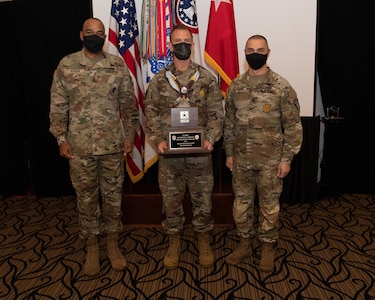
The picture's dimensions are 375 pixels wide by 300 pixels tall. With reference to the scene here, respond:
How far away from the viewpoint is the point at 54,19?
3.73m

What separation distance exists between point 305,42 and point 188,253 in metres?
2.35

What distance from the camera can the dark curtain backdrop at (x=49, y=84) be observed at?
143 inches

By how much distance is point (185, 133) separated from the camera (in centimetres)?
228

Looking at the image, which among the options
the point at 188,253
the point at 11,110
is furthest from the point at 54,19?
the point at 188,253

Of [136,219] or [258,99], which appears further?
[136,219]

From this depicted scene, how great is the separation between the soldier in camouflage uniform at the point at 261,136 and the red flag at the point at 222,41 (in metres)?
0.73

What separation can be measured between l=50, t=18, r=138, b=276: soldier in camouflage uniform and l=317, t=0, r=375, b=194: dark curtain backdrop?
2.29m

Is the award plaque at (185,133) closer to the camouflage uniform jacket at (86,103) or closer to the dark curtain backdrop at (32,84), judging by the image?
the camouflage uniform jacket at (86,103)

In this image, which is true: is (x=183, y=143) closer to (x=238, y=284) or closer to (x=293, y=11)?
(x=238, y=284)

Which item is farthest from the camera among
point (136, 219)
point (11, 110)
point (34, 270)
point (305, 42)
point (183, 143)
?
point (11, 110)

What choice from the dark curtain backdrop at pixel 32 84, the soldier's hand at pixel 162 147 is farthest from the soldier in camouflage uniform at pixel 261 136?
the dark curtain backdrop at pixel 32 84

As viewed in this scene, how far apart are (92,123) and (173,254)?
1.11 metres

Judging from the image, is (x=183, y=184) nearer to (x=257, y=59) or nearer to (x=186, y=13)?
(x=257, y=59)

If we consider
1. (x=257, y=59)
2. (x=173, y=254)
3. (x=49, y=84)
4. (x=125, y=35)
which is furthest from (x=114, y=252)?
(x=49, y=84)
